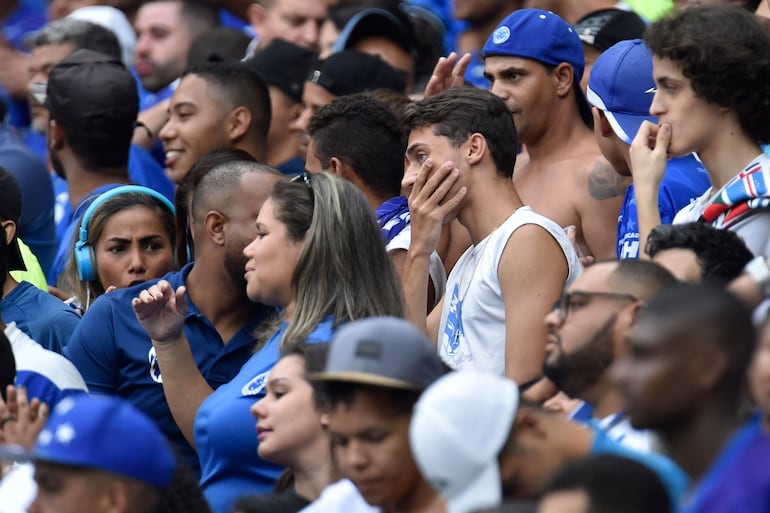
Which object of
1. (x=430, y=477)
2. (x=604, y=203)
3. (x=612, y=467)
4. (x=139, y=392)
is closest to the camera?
(x=612, y=467)

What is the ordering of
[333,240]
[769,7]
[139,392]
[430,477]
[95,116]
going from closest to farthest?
1. [430,477]
2. [333,240]
3. [139,392]
4. [769,7]
5. [95,116]

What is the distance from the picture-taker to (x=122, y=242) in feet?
22.2

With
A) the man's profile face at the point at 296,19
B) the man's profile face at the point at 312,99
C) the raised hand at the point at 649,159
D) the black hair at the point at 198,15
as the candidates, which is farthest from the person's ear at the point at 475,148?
the black hair at the point at 198,15

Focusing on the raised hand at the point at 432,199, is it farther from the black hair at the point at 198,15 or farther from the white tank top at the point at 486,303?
the black hair at the point at 198,15

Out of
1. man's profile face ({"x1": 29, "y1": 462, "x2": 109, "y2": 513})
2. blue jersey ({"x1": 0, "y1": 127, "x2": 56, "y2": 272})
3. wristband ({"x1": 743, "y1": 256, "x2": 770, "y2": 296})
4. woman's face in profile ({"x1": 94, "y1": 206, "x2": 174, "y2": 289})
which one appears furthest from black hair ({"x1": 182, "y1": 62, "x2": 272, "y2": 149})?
man's profile face ({"x1": 29, "y1": 462, "x2": 109, "y2": 513})

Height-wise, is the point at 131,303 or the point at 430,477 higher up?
the point at 430,477

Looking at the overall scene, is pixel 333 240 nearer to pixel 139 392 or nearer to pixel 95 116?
pixel 139 392

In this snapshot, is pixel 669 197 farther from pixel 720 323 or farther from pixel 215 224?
pixel 720 323

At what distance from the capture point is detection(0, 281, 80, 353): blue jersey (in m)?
6.27

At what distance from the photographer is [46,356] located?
561 centimetres

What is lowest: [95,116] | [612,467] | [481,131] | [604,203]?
[95,116]

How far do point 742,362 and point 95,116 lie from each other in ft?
16.7

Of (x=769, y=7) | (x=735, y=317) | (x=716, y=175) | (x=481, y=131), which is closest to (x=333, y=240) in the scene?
(x=481, y=131)

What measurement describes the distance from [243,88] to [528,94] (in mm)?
1949
